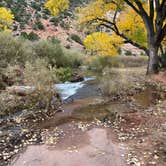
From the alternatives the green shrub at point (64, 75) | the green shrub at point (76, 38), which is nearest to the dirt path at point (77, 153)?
the green shrub at point (64, 75)

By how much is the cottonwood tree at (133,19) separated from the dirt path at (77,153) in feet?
38.9

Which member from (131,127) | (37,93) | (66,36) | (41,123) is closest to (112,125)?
(131,127)

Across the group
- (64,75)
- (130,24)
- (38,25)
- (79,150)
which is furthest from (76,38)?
(79,150)

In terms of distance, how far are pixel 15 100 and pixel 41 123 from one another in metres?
2.55

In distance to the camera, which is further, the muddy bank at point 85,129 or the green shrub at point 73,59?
the green shrub at point 73,59

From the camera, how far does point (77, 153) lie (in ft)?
28.4

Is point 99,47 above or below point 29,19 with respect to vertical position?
below

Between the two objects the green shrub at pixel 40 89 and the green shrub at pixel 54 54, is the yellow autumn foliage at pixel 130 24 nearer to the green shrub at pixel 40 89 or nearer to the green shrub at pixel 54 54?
the green shrub at pixel 54 54

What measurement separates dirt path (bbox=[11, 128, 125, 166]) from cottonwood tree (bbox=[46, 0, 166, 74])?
11.9m

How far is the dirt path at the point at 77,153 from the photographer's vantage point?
813cm

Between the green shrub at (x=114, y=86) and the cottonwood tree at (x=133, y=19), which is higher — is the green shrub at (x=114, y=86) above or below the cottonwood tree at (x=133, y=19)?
below

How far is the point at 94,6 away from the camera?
22.0 meters

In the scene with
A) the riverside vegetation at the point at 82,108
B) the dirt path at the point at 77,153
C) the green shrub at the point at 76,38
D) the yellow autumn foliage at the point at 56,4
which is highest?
the yellow autumn foliage at the point at 56,4

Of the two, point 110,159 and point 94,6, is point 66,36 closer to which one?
point 94,6
